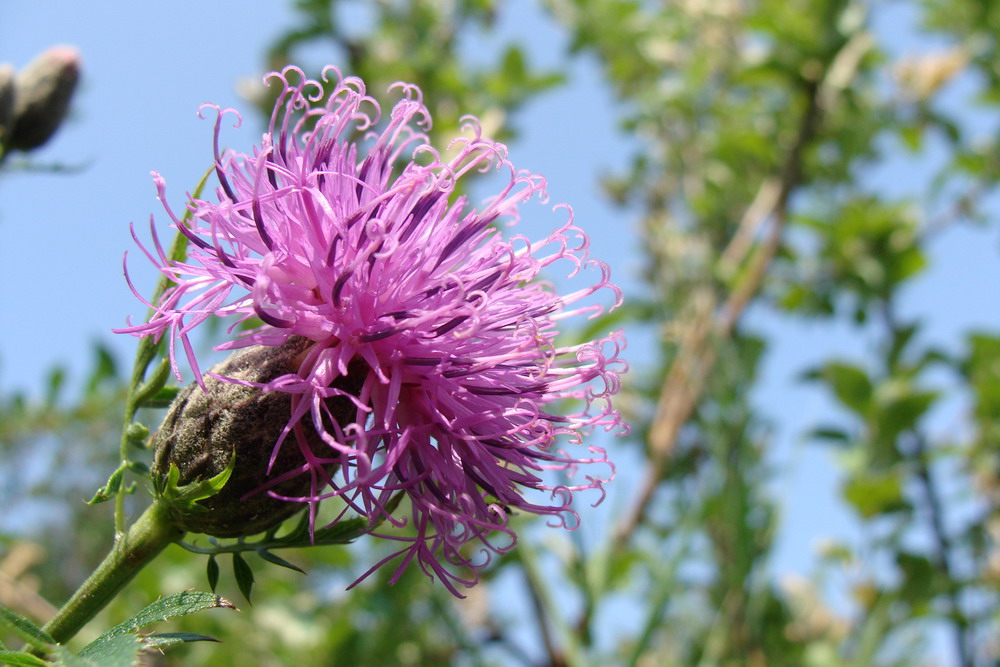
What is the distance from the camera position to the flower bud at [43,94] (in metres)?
2.29

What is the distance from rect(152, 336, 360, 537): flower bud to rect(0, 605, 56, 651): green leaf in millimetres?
289

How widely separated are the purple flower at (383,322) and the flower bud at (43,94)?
1102 millimetres

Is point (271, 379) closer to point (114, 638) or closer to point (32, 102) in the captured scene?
point (114, 638)

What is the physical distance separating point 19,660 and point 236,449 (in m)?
0.43

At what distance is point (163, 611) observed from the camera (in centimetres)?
115

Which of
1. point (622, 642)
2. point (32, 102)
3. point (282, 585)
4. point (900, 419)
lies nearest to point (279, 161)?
point (32, 102)

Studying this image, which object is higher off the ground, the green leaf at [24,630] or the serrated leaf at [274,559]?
the serrated leaf at [274,559]

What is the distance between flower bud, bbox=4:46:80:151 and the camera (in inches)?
90.0

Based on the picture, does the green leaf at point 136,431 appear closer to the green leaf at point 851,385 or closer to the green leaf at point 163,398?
the green leaf at point 163,398

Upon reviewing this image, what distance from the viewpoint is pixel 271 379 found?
4.63 ft

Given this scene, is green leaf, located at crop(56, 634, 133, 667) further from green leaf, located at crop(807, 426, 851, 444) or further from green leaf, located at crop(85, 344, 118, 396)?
green leaf, located at crop(807, 426, 851, 444)

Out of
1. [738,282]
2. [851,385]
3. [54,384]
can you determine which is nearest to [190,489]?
[54,384]

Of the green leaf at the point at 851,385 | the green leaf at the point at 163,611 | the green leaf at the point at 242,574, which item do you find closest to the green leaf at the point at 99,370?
the green leaf at the point at 242,574

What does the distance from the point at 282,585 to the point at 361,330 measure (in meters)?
2.48
